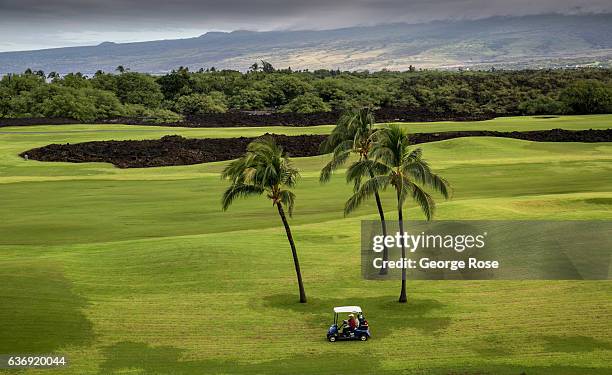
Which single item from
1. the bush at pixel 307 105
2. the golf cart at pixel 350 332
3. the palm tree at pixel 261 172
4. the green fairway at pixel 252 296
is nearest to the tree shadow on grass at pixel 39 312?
the green fairway at pixel 252 296

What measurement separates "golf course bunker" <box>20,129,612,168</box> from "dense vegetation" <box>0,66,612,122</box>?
4182 centimetres

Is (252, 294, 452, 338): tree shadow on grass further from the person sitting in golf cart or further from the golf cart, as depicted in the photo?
the person sitting in golf cart

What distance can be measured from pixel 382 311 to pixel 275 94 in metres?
137

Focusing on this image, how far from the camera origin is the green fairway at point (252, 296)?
26203 mm

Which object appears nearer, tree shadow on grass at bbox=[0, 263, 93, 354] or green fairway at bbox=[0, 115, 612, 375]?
green fairway at bbox=[0, 115, 612, 375]

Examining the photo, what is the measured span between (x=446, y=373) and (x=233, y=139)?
7276cm

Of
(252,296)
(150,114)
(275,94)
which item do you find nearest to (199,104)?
(150,114)

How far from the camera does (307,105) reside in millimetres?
149625

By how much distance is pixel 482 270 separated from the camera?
35.9 metres

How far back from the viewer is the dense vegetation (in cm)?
13925

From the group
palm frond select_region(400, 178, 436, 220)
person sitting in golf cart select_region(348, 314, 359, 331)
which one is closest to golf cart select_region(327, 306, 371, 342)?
person sitting in golf cart select_region(348, 314, 359, 331)

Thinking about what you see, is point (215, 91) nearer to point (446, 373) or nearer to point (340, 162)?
point (340, 162)

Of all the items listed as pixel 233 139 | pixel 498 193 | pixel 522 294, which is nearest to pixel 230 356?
pixel 522 294

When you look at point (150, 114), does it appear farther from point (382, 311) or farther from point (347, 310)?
point (347, 310)
